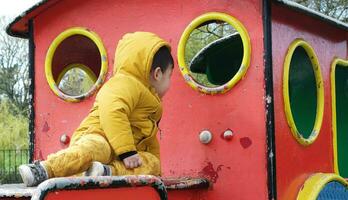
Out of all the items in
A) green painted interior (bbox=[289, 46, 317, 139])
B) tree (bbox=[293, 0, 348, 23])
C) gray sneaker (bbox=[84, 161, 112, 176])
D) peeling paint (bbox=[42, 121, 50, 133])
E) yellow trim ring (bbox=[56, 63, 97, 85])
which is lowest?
gray sneaker (bbox=[84, 161, 112, 176])

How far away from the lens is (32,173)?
231cm

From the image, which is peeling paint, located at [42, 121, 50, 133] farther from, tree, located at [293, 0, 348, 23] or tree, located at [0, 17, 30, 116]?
tree, located at [0, 17, 30, 116]

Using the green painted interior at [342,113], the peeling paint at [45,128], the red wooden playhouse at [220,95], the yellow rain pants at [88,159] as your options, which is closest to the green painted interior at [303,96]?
the red wooden playhouse at [220,95]

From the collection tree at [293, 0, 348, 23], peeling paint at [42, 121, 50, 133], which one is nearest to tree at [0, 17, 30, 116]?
tree at [293, 0, 348, 23]

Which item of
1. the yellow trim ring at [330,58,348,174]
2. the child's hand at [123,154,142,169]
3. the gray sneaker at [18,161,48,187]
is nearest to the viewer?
the gray sneaker at [18,161,48,187]

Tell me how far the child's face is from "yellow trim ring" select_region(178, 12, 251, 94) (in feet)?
1.28

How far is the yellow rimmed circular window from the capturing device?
12.5 feet

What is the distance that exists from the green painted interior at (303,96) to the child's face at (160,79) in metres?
1.52

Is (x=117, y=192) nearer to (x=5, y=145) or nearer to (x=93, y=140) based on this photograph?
(x=93, y=140)

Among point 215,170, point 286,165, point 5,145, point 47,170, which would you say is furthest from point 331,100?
point 5,145

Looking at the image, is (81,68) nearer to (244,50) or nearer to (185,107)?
(185,107)

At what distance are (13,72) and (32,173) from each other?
2070 cm

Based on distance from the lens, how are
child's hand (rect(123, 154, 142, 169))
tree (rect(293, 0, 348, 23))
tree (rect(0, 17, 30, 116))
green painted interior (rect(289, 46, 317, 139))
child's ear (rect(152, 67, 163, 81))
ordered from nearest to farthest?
1. child's hand (rect(123, 154, 142, 169))
2. child's ear (rect(152, 67, 163, 81))
3. green painted interior (rect(289, 46, 317, 139))
4. tree (rect(293, 0, 348, 23))
5. tree (rect(0, 17, 30, 116))

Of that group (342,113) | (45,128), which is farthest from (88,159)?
(342,113)
